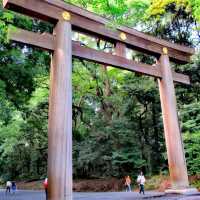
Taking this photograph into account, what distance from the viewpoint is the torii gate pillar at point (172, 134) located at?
9.53m

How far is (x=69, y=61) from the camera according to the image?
7.87 metres

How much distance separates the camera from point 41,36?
25.7ft

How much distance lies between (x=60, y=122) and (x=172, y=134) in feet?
14.7

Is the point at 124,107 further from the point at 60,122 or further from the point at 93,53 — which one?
the point at 60,122

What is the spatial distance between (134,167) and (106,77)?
8.07 m

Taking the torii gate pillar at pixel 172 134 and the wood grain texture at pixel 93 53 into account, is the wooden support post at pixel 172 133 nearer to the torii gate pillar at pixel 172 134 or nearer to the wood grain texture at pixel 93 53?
the torii gate pillar at pixel 172 134

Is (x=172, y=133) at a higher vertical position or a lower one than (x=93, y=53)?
lower

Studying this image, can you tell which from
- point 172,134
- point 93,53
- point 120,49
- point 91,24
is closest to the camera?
point 93,53

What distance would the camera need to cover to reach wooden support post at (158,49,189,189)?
9.56 meters

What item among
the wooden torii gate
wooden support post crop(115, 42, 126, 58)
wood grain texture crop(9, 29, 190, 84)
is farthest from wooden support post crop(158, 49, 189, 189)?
wooden support post crop(115, 42, 126, 58)

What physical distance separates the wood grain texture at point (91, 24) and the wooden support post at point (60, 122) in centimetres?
54

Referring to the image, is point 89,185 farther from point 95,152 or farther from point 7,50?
point 7,50

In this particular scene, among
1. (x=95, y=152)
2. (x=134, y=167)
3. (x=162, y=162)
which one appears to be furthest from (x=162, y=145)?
(x=95, y=152)

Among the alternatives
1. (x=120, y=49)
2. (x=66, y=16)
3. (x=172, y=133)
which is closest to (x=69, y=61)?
(x=66, y=16)
